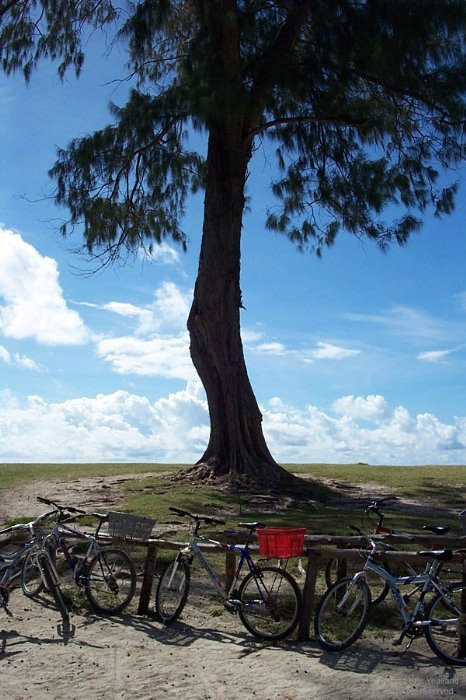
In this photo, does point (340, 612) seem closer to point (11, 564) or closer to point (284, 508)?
point (11, 564)

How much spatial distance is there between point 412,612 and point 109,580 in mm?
2935

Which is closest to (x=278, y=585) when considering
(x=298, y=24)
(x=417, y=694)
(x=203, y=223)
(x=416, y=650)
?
(x=416, y=650)

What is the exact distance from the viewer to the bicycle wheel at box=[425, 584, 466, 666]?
19.3ft

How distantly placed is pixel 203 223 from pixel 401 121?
4919mm

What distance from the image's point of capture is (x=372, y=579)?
22.8ft

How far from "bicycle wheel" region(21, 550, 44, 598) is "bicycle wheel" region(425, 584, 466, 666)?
12.3 feet

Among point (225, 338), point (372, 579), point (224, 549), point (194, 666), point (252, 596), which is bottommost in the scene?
point (194, 666)

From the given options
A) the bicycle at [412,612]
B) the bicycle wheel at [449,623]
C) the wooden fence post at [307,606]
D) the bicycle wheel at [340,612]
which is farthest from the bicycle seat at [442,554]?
Result: the wooden fence post at [307,606]

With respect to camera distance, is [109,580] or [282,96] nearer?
[109,580]

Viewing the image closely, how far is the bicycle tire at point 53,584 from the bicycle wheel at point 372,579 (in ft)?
8.57

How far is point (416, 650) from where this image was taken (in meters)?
6.20

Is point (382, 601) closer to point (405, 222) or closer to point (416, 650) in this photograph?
point (416, 650)

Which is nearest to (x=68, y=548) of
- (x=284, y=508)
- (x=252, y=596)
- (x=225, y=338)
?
(x=252, y=596)

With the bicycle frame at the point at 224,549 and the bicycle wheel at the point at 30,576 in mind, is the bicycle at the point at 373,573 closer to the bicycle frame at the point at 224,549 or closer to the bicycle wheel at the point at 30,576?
the bicycle frame at the point at 224,549
